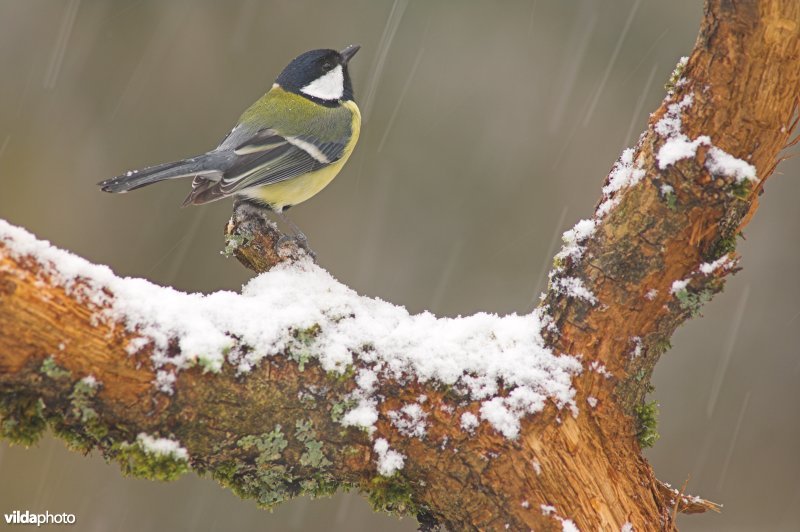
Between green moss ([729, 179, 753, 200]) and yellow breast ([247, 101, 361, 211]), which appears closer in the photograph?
green moss ([729, 179, 753, 200])

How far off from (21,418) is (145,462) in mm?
275

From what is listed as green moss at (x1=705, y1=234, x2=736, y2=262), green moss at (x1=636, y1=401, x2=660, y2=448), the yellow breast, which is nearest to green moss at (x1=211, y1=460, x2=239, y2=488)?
green moss at (x1=636, y1=401, x2=660, y2=448)

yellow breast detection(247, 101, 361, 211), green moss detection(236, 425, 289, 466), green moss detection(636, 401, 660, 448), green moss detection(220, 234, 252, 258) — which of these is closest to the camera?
green moss detection(236, 425, 289, 466)

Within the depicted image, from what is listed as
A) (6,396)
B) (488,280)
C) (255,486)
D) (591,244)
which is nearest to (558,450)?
(591,244)

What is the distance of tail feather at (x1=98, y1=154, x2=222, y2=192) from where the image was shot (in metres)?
2.50

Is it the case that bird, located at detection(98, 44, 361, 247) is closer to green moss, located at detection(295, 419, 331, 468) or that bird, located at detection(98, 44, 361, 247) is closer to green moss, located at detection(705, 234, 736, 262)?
green moss, located at detection(295, 419, 331, 468)

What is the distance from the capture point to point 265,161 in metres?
2.98

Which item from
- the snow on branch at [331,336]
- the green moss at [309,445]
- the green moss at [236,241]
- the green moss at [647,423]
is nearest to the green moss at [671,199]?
the snow on branch at [331,336]

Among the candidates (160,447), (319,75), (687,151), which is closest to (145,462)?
(160,447)

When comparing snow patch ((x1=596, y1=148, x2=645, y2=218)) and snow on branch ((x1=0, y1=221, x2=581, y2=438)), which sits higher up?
snow patch ((x1=596, y1=148, x2=645, y2=218))

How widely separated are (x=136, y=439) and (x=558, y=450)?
3.20 feet

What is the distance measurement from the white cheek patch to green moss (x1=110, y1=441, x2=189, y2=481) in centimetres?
210

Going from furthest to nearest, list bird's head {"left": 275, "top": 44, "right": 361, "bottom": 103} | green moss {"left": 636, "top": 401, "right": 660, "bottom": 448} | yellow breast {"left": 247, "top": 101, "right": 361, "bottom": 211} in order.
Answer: bird's head {"left": 275, "top": 44, "right": 361, "bottom": 103}
yellow breast {"left": 247, "top": 101, "right": 361, "bottom": 211}
green moss {"left": 636, "top": 401, "right": 660, "bottom": 448}

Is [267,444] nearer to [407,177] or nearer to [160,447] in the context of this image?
[160,447]
